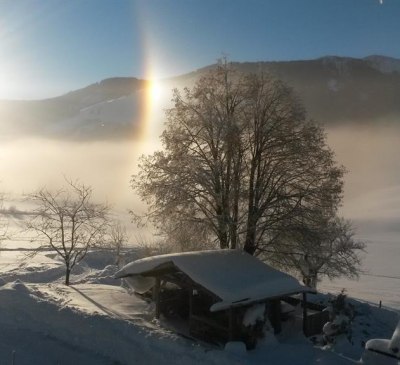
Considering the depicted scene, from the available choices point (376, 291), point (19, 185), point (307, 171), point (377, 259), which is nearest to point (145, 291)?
point (307, 171)

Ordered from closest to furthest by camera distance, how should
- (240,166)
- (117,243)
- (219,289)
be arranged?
(219,289), (240,166), (117,243)

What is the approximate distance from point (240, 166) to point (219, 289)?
796 cm

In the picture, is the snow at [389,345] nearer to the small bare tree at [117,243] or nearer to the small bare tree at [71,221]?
the small bare tree at [71,221]

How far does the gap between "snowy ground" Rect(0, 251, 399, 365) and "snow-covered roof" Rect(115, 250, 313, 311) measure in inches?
58.2

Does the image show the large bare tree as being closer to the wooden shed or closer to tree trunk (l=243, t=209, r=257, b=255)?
tree trunk (l=243, t=209, r=257, b=255)

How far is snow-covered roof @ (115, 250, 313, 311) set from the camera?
14961 mm

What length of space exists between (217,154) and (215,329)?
843 centimetres

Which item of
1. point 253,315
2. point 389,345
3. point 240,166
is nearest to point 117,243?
point 240,166

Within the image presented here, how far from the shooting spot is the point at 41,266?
134ft

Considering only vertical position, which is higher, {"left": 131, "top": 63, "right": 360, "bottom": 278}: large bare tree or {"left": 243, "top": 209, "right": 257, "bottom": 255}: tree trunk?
{"left": 131, "top": 63, "right": 360, "bottom": 278}: large bare tree

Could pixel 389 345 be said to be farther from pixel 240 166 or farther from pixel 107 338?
pixel 240 166

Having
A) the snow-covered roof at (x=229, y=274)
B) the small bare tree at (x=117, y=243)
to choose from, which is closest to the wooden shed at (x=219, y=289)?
the snow-covered roof at (x=229, y=274)

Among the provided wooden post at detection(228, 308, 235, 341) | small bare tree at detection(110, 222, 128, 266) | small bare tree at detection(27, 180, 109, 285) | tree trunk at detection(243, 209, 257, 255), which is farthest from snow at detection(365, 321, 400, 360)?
small bare tree at detection(110, 222, 128, 266)

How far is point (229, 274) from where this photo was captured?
16266 millimetres
